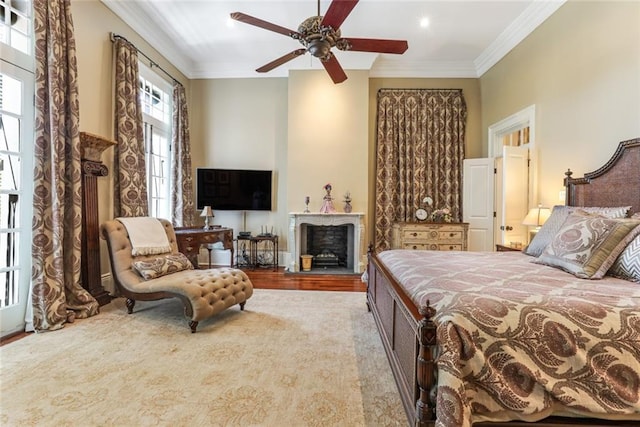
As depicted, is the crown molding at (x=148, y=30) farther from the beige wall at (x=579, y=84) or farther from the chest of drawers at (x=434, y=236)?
the beige wall at (x=579, y=84)

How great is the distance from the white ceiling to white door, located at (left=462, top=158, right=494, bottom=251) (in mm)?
1797

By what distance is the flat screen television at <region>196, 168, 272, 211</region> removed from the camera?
546 cm

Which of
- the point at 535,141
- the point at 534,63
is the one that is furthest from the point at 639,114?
the point at 534,63

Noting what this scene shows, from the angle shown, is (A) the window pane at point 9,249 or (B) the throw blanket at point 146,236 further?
(B) the throw blanket at point 146,236

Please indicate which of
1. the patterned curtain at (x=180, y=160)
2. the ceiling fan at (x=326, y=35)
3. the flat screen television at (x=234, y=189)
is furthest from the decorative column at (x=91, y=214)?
the flat screen television at (x=234, y=189)

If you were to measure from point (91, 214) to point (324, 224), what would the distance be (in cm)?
326

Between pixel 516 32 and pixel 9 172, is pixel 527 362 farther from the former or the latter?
pixel 516 32

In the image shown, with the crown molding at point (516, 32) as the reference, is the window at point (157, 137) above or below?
below

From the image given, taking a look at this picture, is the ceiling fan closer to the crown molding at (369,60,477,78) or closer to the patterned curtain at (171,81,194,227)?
the crown molding at (369,60,477,78)

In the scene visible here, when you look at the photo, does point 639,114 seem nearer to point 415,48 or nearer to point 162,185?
point 415,48

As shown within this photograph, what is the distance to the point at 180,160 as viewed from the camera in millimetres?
5109

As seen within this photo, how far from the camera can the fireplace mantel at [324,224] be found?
520 centimetres

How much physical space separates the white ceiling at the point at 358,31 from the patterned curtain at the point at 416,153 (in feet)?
1.70

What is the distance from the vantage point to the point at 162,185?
500 cm
